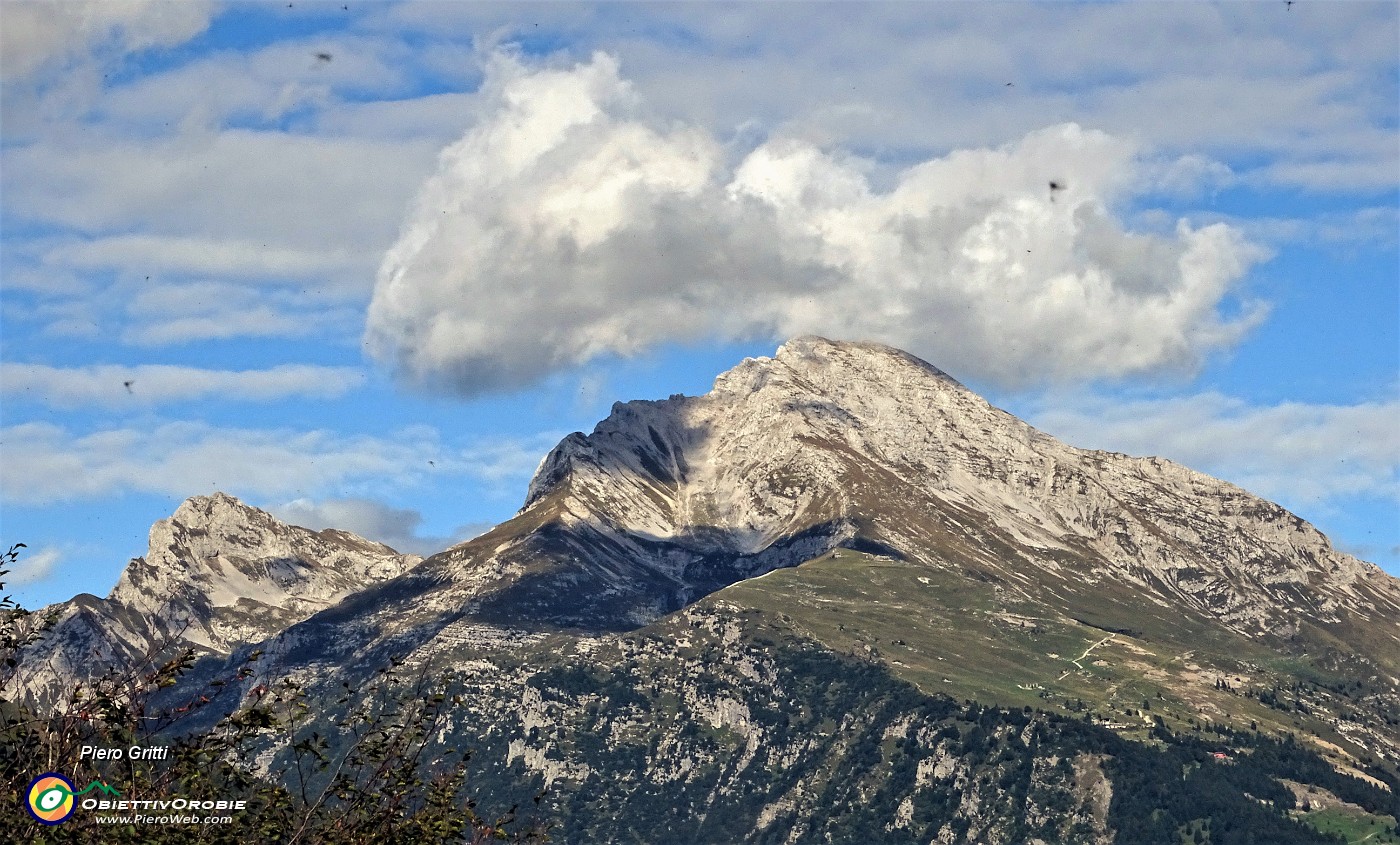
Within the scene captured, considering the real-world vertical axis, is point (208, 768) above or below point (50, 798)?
above

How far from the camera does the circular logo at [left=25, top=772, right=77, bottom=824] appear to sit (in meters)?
78.2

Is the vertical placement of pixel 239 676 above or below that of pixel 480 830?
above

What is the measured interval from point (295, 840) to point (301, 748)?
575cm

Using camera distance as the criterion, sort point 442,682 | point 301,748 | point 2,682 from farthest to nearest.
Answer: point 442,682
point 301,748
point 2,682

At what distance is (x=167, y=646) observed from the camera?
8412 cm

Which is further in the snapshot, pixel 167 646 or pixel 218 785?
pixel 218 785

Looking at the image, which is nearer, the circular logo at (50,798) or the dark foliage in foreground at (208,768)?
the circular logo at (50,798)

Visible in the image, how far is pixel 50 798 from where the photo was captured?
3100 inches

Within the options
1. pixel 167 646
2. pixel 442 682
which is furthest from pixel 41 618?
pixel 442 682

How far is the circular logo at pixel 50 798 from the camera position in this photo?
7825cm

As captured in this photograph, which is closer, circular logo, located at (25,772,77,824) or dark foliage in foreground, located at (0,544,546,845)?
circular logo, located at (25,772,77,824)

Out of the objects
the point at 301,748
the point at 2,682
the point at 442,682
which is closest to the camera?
the point at 2,682

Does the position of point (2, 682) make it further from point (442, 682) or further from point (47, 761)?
point (442, 682)

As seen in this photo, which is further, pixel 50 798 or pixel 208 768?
pixel 208 768
